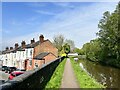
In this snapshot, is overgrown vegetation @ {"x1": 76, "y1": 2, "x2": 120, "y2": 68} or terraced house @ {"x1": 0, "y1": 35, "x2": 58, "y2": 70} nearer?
overgrown vegetation @ {"x1": 76, "y1": 2, "x2": 120, "y2": 68}

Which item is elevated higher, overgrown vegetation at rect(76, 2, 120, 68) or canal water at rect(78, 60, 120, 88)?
overgrown vegetation at rect(76, 2, 120, 68)

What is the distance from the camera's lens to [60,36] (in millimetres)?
113500

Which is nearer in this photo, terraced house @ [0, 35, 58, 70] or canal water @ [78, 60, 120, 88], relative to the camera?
canal water @ [78, 60, 120, 88]

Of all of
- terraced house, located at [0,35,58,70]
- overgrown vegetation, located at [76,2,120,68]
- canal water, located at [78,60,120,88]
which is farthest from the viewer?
terraced house, located at [0,35,58,70]

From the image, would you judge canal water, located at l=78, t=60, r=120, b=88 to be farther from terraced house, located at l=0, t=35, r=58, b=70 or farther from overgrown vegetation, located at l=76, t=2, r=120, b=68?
terraced house, located at l=0, t=35, r=58, b=70

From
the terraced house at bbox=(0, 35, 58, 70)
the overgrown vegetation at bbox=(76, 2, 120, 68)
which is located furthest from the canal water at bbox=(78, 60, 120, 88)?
the terraced house at bbox=(0, 35, 58, 70)

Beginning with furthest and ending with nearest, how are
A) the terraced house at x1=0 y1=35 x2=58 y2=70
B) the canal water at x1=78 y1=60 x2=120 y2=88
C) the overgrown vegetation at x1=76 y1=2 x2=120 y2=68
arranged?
the terraced house at x1=0 y1=35 x2=58 y2=70 < the overgrown vegetation at x1=76 y1=2 x2=120 y2=68 < the canal water at x1=78 y1=60 x2=120 y2=88

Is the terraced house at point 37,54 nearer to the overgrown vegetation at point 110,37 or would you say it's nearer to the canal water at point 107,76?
the canal water at point 107,76

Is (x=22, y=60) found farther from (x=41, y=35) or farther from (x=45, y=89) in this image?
(x=45, y=89)

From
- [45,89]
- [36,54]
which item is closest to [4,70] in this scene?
[36,54]

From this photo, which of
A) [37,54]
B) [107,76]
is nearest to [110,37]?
[37,54]

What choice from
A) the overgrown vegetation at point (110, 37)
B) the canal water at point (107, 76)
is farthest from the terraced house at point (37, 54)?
the overgrown vegetation at point (110, 37)

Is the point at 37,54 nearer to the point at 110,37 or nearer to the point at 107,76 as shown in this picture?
the point at 110,37

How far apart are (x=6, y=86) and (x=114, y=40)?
5202cm
